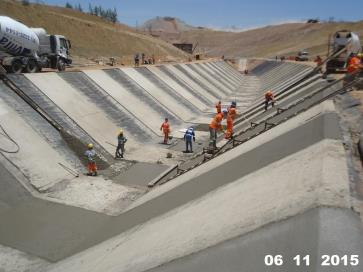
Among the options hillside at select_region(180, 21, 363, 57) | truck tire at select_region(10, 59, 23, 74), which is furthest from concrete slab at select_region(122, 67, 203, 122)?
hillside at select_region(180, 21, 363, 57)

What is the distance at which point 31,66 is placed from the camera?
19891 millimetres

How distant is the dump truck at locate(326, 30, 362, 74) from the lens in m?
22.6

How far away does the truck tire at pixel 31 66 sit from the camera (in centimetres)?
1941

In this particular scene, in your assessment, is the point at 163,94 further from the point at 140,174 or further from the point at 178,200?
the point at 178,200

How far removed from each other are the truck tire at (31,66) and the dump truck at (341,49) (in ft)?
59.1

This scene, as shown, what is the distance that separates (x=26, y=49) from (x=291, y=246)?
1873 cm

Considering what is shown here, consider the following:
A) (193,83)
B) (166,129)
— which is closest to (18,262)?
(166,129)

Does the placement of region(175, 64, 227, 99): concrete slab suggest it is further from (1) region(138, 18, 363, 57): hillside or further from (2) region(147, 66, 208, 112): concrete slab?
(1) region(138, 18, 363, 57): hillside

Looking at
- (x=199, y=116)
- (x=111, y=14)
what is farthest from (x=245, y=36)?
(x=199, y=116)

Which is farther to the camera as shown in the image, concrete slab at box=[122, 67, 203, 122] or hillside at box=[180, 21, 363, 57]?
hillside at box=[180, 21, 363, 57]

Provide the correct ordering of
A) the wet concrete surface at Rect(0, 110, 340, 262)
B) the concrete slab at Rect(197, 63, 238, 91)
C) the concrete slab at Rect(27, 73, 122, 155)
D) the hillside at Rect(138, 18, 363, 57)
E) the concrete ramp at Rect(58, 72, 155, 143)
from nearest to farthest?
the wet concrete surface at Rect(0, 110, 340, 262)
the concrete slab at Rect(27, 73, 122, 155)
the concrete ramp at Rect(58, 72, 155, 143)
the concrete slab at Rect(197, 63, 238, 91)
the hillside at Rect(138, 18, 363, 57)

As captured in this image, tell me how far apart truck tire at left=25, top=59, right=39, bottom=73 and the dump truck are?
18.0m

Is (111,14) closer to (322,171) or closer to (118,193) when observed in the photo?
(118,193)

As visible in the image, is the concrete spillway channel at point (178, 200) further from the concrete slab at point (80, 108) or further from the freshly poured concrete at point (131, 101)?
the freshly poured concrete at point (131, 101)
